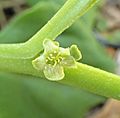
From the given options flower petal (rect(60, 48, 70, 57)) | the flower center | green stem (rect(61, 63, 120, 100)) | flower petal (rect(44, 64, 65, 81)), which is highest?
green stem (rect(61, 63, 120, 100))

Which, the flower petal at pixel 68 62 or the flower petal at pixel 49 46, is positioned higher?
the flower petal at pixel 49 46

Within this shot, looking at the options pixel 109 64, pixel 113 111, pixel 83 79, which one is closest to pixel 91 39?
pixel 109 64

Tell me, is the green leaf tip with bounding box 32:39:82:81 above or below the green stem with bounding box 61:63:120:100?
below

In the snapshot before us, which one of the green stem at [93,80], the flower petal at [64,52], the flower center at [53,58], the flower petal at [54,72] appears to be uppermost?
the green stem at [93,80]

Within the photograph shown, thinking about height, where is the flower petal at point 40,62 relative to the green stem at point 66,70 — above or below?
below
